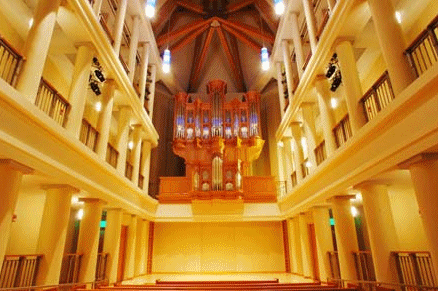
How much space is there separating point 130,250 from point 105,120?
5.77 meters

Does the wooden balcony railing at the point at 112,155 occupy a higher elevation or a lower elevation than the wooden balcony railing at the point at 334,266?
higher

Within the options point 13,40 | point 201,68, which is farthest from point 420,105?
point 201,68

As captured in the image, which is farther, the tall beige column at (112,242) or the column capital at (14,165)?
the tall beige column at (112,242)

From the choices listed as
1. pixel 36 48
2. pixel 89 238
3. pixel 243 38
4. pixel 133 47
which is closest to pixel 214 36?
pixel 243 38

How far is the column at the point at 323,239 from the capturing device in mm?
9055

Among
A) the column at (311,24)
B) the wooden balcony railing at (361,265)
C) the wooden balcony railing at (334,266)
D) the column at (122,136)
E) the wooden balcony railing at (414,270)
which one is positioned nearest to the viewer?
the wooden balcony railing at (414,270)

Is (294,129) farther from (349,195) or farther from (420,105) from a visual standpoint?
(420,105)

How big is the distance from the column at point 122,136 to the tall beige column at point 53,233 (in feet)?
9.56

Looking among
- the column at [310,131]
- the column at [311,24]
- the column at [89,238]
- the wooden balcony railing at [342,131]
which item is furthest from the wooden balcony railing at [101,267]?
the column at [311,24]

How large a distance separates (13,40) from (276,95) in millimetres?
13633

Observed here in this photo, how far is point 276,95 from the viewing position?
18.0m

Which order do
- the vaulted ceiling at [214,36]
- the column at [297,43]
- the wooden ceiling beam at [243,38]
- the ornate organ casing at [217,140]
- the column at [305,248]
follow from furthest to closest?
1. the wooden ceiling beam at [243,38]
2. the vaulted ceiling at [214,36]
3. the ornate organ casing at [217,140]
4. the column at [297,43]
5. the column at [305,248]

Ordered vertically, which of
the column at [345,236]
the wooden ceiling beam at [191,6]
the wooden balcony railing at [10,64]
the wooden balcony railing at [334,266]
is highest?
the wooden ceiling beam at [191,6]

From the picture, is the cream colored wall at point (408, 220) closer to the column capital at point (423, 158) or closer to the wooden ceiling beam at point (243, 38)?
the column capital at point (423, 158)
